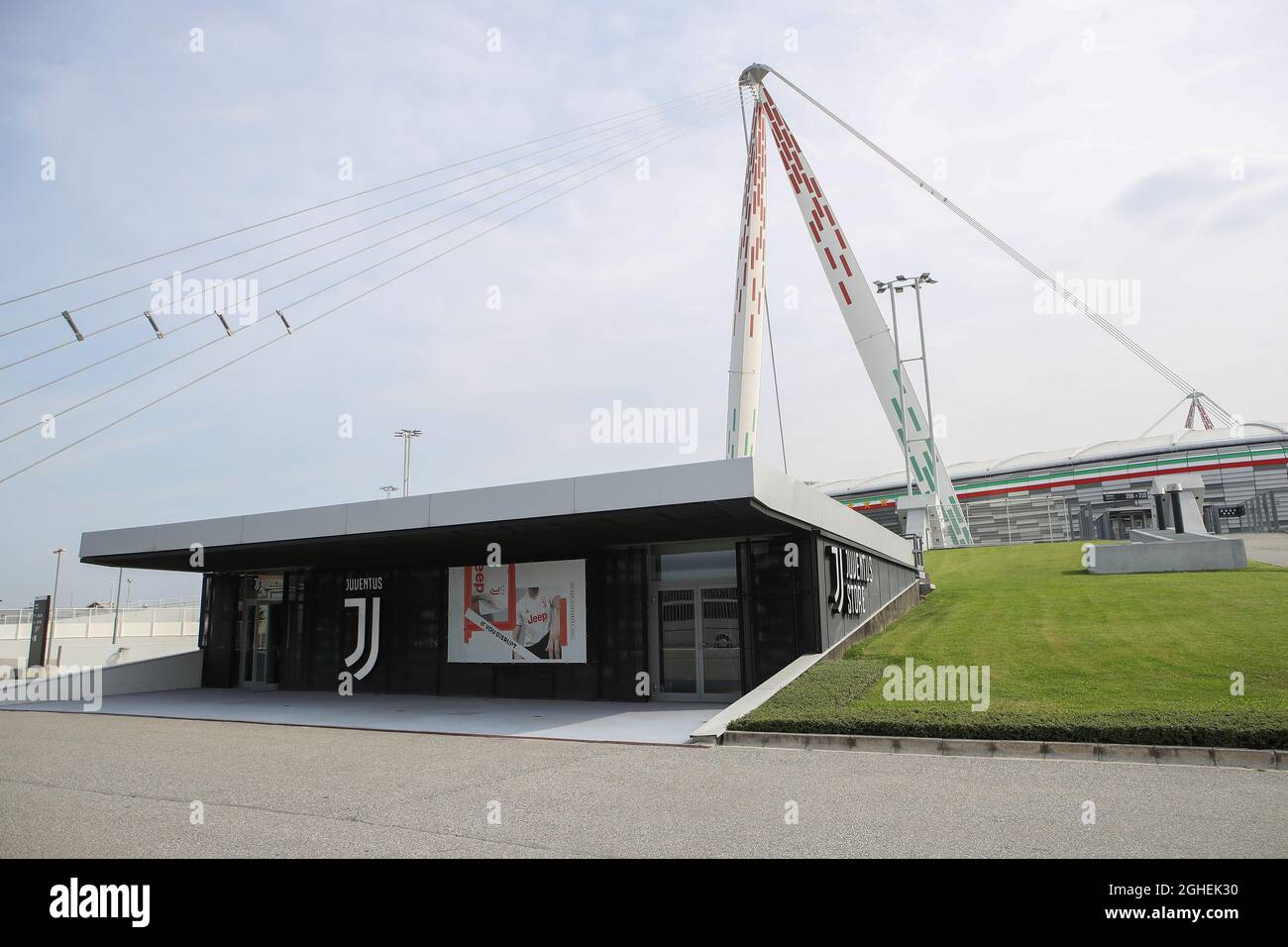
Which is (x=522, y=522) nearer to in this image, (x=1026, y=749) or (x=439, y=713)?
(x=439, y=713)

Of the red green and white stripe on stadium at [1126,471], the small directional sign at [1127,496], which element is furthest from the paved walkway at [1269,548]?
the red green and white stripe on stadium at [1126,471]

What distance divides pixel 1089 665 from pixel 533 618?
11236 millimetres

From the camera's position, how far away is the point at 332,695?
21125mm

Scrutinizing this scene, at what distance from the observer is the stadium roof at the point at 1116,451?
6506 centimetres

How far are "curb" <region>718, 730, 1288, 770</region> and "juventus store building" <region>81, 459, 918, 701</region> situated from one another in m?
3.58

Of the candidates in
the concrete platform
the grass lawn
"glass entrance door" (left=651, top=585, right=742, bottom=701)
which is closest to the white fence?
the concrete platform

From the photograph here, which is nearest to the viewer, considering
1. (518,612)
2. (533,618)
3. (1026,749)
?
(1026,749)

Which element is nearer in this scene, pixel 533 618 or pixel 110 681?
pixel 533 618

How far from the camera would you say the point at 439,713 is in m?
16.4

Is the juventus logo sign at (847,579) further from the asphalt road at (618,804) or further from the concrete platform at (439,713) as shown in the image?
the asphalt road at (618,804)

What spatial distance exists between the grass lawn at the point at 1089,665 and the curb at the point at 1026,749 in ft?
0.50

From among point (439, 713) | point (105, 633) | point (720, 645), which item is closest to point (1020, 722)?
point (720, 645)

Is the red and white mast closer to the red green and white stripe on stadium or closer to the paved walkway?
the paved walkway

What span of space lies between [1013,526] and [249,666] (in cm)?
6122
